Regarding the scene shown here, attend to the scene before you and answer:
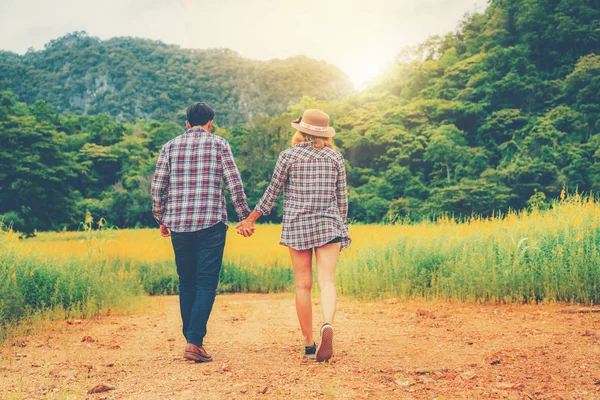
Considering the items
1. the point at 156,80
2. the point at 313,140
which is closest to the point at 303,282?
the point at 313,140

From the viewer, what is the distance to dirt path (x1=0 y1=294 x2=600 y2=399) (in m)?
4.00

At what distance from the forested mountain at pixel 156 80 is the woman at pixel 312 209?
60.7 metres

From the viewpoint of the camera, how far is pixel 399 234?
1087 centimetres

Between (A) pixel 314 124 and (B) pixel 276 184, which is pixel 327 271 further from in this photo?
(A) pixel 314 124

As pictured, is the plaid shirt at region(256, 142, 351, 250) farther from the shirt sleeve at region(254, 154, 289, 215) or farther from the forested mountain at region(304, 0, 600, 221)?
the forested mountain at region(304, 0, 600, 221)

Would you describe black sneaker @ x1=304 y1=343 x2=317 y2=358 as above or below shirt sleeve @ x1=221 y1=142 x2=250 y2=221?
below

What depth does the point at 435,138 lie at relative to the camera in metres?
35.9

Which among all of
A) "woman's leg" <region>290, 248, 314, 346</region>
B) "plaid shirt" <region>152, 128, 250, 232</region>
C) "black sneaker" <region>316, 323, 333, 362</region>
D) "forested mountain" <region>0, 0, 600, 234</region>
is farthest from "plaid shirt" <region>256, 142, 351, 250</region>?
"forested mountain" <region>0, 0, 600, 234</region>

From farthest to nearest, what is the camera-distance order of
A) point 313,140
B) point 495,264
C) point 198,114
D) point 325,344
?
point 495,264, point 198,114, point 313,140, point 325,344

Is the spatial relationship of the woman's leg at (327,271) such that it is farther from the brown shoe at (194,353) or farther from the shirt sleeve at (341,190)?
the brown shoe at (194,353)

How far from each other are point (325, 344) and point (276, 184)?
4.28 ft

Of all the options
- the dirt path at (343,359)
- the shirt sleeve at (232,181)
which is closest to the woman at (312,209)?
the shirt sleeve at (232,181)

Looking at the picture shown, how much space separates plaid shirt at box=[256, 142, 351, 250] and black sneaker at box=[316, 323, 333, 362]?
24.9 inches

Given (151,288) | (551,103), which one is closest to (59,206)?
(151,288)
